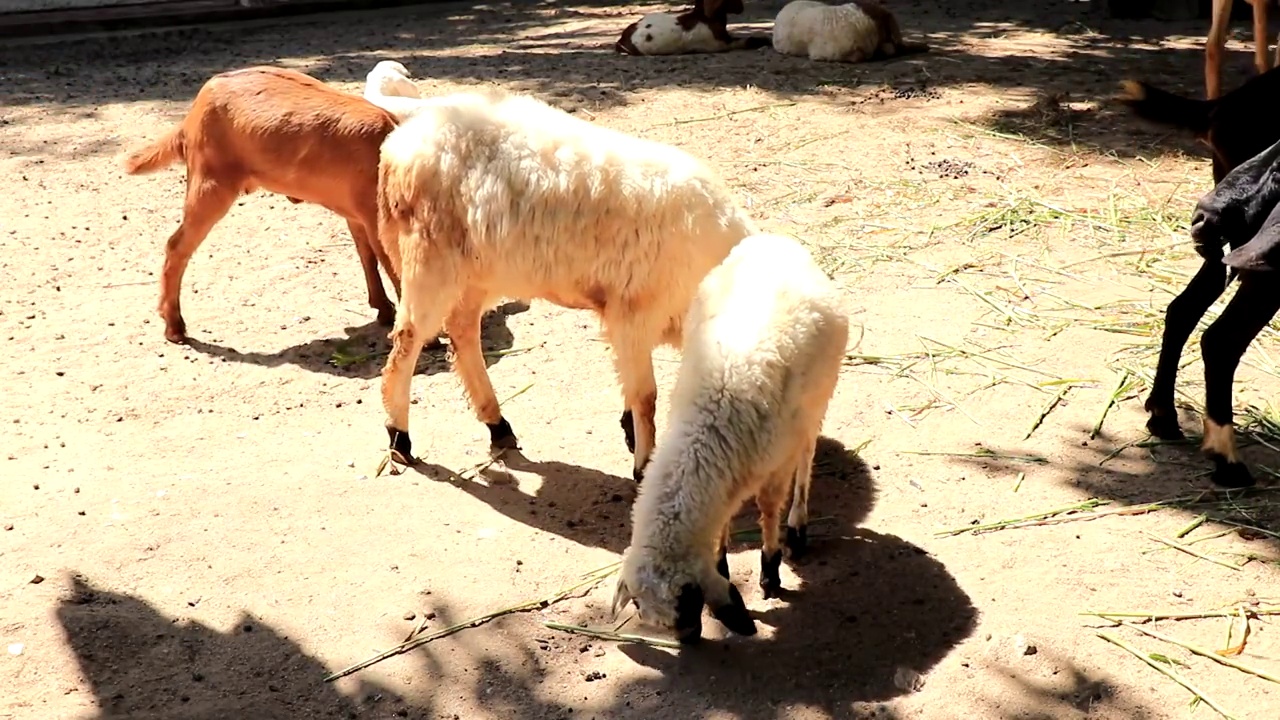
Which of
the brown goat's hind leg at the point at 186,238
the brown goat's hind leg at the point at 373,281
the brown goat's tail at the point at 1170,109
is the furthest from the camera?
the brown goat's hind leg at the point at 373,281

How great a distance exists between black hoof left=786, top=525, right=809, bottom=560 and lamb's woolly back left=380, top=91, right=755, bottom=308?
0.91 metres

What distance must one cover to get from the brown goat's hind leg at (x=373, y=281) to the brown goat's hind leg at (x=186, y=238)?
661mm

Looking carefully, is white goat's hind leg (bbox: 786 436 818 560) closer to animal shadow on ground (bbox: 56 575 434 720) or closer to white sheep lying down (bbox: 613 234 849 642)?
white sheep lying down (bbox: 613 234 849 642)

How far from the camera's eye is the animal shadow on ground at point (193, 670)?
12.7 ft

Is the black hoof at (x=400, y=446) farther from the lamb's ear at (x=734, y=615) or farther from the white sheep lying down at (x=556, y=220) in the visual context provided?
the lamb's ear at (x=734, y=615)

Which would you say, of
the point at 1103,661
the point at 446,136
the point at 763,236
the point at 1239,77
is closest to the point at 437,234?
the point at 446,136

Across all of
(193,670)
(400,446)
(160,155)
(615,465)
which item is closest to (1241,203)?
(615,465)

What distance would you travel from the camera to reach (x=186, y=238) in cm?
661

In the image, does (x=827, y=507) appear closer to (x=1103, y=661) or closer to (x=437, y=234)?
(x=1103, y=661)

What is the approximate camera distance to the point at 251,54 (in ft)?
38.9

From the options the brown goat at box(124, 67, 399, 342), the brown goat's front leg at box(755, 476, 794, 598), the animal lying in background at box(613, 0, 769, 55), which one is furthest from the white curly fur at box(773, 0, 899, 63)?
the brown goat's front leg at box(755, 476, 794, 598)

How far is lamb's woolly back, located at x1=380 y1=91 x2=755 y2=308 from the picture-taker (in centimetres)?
464

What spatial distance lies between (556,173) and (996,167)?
4.32 meters

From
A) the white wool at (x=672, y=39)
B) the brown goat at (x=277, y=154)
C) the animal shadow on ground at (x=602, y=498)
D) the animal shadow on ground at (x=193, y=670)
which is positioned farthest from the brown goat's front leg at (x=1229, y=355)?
the white wool at (x=672, y=39)
